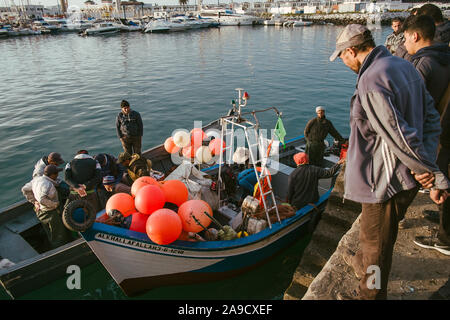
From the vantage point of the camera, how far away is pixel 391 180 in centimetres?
235

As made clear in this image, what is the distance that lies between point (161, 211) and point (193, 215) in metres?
0.69

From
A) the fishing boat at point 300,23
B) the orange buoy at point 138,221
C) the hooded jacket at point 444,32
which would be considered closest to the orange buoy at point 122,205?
the orange buoy at point 138,221

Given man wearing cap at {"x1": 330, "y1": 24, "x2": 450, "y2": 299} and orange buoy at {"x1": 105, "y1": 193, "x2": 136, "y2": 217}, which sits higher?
man wearing cap at {"x1": 330, "y1": 24, "x2": 450, "y2": 299}

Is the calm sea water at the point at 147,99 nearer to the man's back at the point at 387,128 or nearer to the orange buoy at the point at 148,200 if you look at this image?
the orange buoy at the point at 148,200

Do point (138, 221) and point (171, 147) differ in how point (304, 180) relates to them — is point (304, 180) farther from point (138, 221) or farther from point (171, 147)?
point (171, 147)

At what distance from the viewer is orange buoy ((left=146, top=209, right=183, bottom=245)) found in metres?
4.46

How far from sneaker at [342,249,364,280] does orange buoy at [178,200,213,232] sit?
2451 millimetres

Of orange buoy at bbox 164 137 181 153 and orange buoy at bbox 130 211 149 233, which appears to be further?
orange buoy at bbox 164 137 181 153

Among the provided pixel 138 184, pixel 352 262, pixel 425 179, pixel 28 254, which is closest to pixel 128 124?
pixel 138 184

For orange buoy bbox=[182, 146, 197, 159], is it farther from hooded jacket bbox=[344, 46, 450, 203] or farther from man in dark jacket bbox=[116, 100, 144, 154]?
hooded jacket bbox=[344, 46, 450, 203]

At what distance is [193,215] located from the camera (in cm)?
508

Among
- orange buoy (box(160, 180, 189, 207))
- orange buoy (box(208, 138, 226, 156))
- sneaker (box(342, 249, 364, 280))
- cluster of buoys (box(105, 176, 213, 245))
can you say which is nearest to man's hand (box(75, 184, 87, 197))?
cluster of buoys (box(105, 176, 213, 245))
